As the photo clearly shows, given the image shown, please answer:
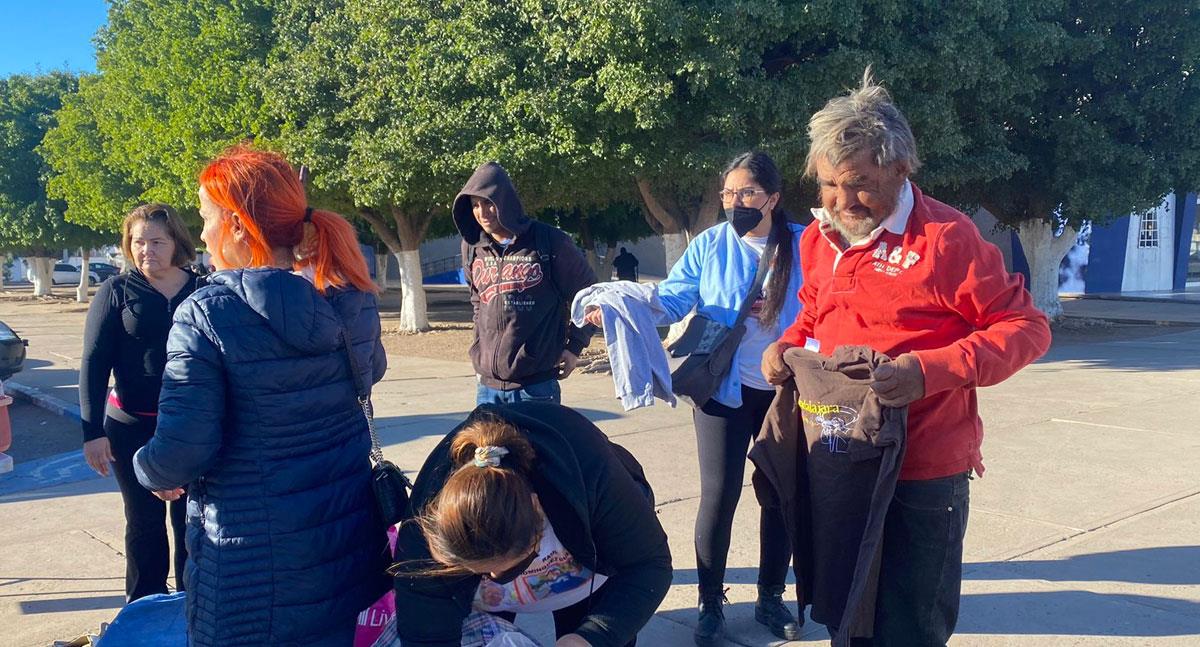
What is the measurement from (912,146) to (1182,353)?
1199 cm

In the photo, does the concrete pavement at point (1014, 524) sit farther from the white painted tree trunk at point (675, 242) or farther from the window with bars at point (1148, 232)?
the window with bars at point (1148, 232)

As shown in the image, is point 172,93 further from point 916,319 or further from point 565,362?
point 916,319

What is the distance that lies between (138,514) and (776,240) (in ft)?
8.72

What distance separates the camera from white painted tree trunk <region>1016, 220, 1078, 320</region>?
1667cm

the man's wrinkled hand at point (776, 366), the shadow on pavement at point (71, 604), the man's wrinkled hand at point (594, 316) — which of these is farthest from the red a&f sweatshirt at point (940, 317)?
the shadow on pavement at point (71, 604)

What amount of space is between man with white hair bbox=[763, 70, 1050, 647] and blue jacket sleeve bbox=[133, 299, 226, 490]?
1531 millimetres

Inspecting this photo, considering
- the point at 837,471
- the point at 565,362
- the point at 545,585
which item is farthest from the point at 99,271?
the point at 837,471

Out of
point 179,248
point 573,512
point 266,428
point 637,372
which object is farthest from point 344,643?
point 179,248

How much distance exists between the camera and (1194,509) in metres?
5.04

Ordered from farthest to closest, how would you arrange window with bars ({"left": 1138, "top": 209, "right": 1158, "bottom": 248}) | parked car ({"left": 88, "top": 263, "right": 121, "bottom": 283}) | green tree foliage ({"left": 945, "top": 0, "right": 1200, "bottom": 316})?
parked car ({"left": 88, "top": 263, "right": 121, "bottom": 283}), window with bars ({"left": 1138, "top": 209, "right": 1158, "bottom": 248}), green tree foliage ({"left": 945, "top": 0, "right": 1200, "bottom": 316})

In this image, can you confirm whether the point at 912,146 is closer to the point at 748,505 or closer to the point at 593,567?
the point at 593,567

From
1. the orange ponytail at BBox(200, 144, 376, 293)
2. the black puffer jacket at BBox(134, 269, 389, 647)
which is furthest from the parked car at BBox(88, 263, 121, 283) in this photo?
the black puffer jacket at BBox(134, 269, 389, 647)

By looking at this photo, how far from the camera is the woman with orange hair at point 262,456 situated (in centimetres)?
221

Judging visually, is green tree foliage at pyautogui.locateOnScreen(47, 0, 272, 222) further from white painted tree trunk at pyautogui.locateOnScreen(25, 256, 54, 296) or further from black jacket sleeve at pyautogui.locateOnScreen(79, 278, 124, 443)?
white painted tree trunk at pyautogui.locateOnScreen(25, 256, 54, 296)
